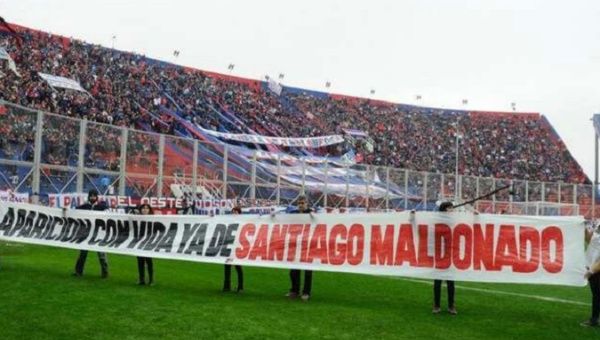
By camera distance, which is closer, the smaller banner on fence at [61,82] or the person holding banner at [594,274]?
the person holding banner at [594,274]

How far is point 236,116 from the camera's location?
165 ft

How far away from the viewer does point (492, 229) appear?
9.81 meters

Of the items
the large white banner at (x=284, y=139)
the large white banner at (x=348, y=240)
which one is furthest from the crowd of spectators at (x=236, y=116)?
the large white banner at (x=348, y=240)

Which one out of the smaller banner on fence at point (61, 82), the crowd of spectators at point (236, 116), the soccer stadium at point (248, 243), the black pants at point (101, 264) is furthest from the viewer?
the smaller banner on fence at point (61, 82)

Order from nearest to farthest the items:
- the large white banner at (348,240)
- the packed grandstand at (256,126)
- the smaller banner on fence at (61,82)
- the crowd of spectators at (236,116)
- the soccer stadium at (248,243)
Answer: the soccer stadium at (248,243) → the large white banner at (348,240) → the packed grandstand at (256,126) → the crowd of spectators at (236,116) → the smaller banner on fence at (61,82)

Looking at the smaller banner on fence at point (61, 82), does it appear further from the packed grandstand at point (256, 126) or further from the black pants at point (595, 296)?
the black pants at point (595, 296)

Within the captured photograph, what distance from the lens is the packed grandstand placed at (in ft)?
67.5

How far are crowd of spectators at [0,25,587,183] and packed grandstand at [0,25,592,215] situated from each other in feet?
0.28

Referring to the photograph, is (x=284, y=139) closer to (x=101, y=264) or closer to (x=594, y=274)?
(x=101, y=264)

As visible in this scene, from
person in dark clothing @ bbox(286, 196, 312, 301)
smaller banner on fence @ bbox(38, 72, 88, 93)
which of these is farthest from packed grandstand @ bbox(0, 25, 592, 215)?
person in dark clothing @ bbox(286, 196, 312, 301)

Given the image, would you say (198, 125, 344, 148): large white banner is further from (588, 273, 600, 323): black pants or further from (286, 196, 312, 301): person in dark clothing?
(588, 273, 600, 323): black pants

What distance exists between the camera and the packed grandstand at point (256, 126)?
20.6m

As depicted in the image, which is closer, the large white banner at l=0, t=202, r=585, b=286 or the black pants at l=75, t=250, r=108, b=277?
the large white banner at l=0, t=202, r=585, b=286

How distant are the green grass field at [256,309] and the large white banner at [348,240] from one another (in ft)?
2.13
